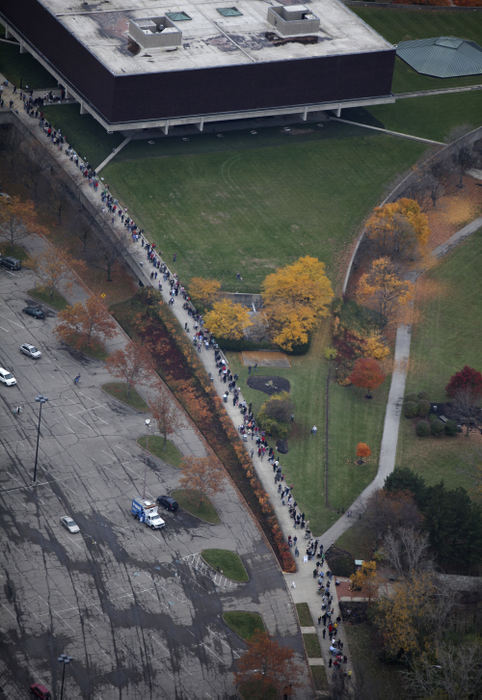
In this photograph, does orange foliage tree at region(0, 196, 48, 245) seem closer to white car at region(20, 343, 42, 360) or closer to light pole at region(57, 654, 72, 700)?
white car at region(20, 343, 42, 360)

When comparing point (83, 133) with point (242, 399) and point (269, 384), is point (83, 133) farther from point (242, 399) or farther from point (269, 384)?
point (242, 399)

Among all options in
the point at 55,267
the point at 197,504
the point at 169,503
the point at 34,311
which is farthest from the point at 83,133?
the point at 169,503

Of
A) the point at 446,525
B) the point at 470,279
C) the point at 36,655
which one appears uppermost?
the point at 470,279

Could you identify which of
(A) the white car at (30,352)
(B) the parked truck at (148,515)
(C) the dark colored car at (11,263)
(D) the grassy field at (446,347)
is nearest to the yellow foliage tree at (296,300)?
(D) the grassy field at (446,347)

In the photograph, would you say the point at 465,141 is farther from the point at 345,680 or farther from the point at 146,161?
the point at 345,680

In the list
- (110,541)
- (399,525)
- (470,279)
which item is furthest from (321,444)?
(470,279)

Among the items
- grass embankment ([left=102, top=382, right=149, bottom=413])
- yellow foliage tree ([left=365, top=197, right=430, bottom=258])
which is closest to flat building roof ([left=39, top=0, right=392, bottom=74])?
yellow foliage tree ([left=365, top=197, right=430, bottom=258])
